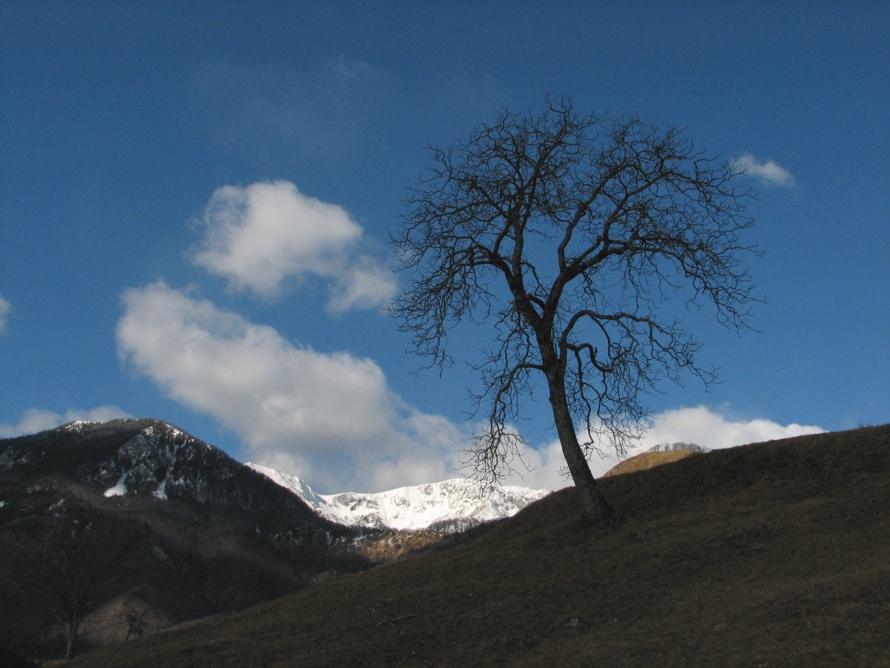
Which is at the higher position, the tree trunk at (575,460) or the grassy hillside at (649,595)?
the tree trunk at (575,460)

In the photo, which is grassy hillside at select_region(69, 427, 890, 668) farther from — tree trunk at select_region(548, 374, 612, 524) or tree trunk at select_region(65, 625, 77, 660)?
tree trunk at select_region(65, 625, 77, 660)

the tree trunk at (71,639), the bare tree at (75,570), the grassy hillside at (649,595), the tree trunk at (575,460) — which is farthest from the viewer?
the bare tree at (75,570)

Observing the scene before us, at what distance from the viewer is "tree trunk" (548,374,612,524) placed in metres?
18.3

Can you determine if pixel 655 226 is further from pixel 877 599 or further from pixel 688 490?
pixel 877 599

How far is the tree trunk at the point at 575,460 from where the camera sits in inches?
722

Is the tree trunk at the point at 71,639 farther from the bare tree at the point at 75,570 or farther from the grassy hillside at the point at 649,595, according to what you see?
the grassy hillside at the point at 649,595

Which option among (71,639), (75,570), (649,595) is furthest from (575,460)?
(75,570)

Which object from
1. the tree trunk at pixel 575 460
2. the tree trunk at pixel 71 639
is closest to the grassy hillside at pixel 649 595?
→ the tree trunk at pixel 575 460

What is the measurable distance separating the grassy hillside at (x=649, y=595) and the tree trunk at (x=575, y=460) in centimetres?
57

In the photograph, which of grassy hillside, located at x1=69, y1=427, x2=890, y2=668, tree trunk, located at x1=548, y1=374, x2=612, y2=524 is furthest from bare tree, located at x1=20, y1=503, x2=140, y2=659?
tree trunk, located at x1=548, y1=374, x2=612, y2=524

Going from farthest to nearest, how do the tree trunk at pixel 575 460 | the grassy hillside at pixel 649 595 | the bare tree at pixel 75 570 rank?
1. the bare tree at pixel 75 570
2. the tree trunk at pixel 575 460
3. the grassy hillside at pixel 649 595

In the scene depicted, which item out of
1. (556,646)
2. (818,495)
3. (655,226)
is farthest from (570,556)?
(655,226)

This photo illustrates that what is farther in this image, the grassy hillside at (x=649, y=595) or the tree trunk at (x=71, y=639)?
the tree trunk at (x=71, y=639)

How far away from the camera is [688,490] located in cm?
2016
